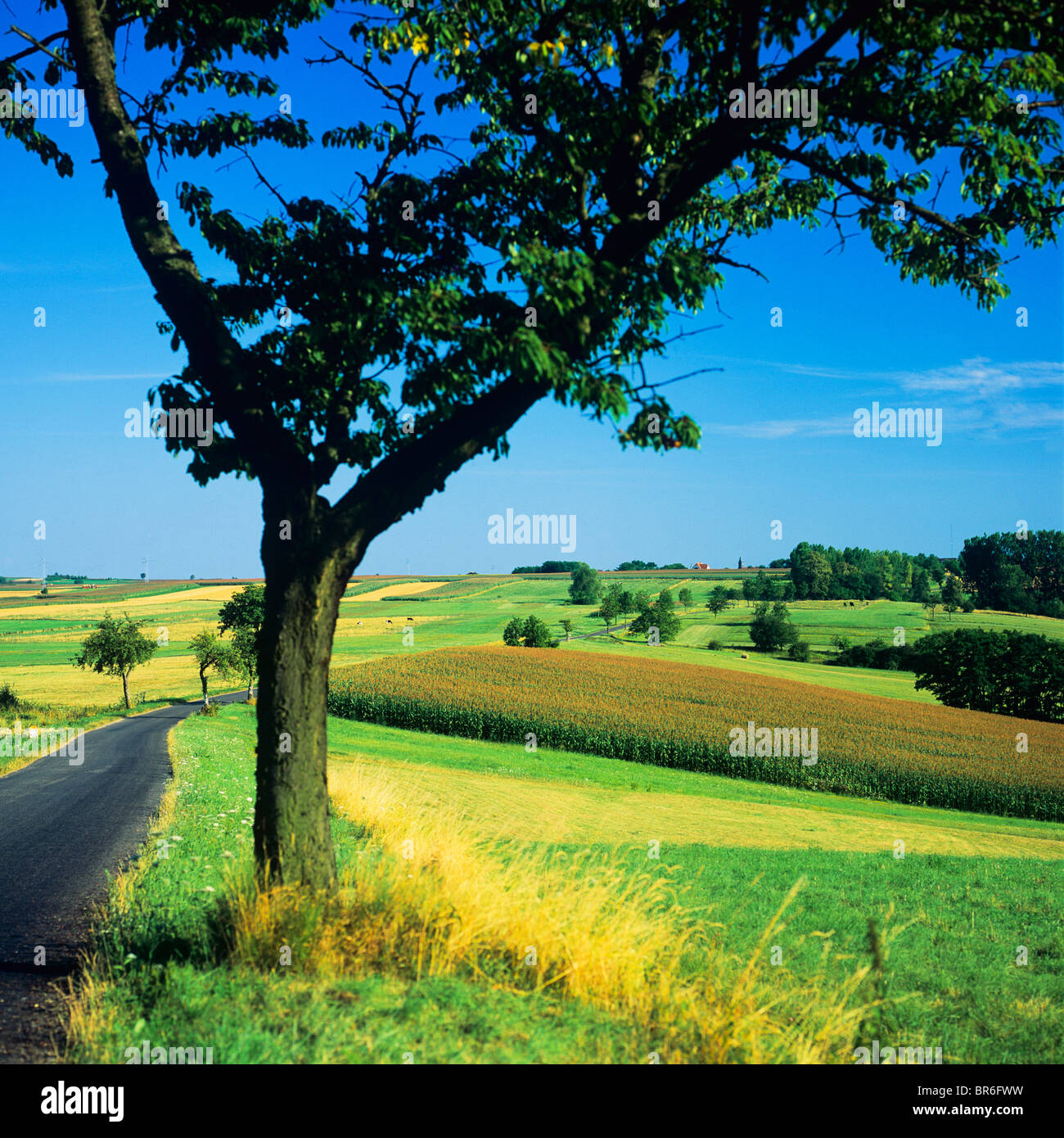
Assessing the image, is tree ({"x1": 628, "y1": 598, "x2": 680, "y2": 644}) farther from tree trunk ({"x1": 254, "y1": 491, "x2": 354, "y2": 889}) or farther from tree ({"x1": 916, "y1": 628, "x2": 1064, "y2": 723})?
tree trunk ({"x1": 254, "y1": 491, "x2": 354, "y2": 889})

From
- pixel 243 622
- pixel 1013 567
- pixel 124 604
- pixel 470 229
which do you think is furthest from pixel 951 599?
pixel 124 604

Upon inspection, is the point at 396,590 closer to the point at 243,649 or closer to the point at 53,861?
the point at 243,649

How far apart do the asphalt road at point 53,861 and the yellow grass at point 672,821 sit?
4.98 meters

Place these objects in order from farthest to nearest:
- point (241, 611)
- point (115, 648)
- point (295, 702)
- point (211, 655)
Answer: point (211, 655), point (115, 648), point (241, 611), point (295, 702)

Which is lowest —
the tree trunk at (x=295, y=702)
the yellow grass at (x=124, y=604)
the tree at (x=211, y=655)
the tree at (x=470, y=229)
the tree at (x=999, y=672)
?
the tree at (x=999, y=672)

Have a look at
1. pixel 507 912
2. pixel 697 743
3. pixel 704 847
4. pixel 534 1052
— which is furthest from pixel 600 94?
pixel 697 743

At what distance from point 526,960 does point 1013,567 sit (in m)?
187

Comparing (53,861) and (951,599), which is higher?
(53,861)

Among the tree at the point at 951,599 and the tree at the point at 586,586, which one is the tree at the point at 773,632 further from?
the tree at the point at 586,586

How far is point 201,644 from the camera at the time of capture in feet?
190

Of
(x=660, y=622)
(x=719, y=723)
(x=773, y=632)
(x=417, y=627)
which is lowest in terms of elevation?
(x=719, y=723)

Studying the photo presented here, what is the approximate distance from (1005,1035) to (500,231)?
9.76 m

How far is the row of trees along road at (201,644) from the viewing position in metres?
55.5

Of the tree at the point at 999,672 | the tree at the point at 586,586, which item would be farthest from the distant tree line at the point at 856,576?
the tree at the point at 999,672
